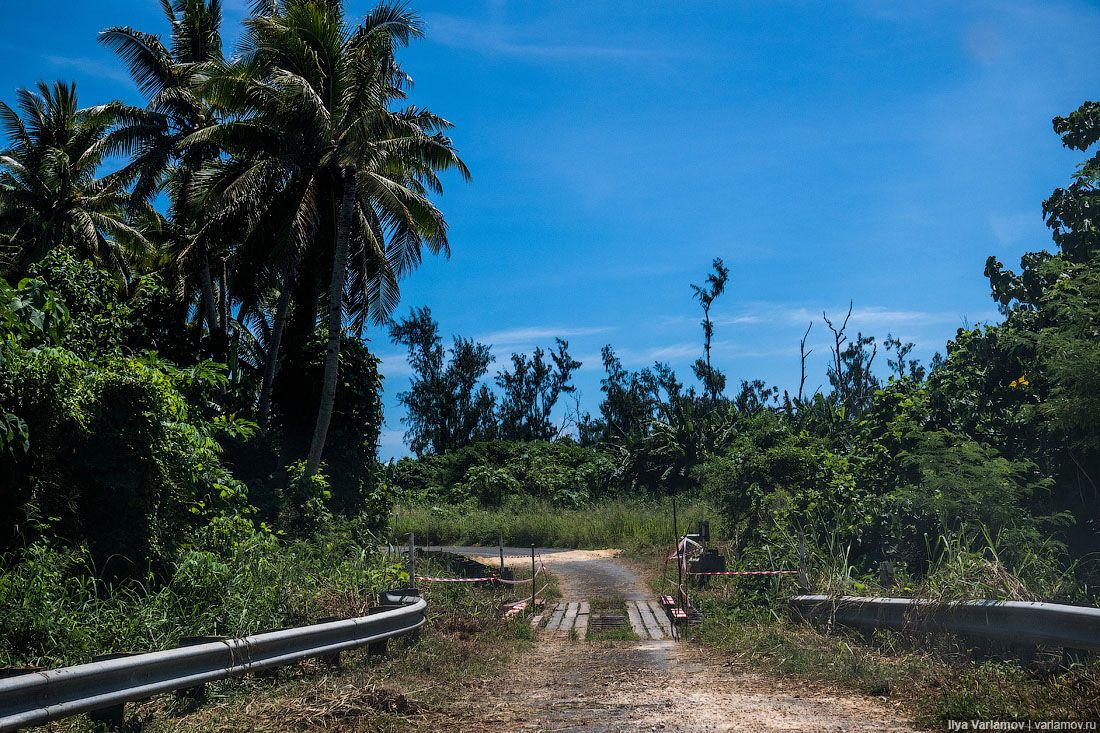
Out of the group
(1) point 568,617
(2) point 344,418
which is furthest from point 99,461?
(2) point 344,418

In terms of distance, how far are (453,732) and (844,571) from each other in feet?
22.6

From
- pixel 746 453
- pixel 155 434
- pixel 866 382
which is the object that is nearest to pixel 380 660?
pixel 155 434

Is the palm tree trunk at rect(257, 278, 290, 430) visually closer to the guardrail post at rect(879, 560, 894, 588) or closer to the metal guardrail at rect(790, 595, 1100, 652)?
the metal guardrail at rect(790, 595, 1100, 652)

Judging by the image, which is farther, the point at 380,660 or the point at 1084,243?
the point at 1084,243

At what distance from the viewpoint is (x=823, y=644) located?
9.52 metres

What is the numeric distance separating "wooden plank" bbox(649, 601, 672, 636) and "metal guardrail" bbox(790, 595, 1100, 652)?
260cm

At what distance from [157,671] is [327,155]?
17.4m

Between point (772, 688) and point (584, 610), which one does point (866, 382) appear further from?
point (772, 688)

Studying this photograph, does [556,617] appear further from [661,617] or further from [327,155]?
[327,155]

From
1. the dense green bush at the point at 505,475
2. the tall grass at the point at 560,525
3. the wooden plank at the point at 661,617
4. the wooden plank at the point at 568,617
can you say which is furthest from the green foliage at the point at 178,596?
the dense green bush at the point at 505,475

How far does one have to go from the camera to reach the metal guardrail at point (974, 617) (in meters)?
6.34

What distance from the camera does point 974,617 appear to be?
25.8 feet

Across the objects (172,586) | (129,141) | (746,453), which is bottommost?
(172,586)

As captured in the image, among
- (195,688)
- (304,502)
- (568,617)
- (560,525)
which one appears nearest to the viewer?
(195,688)
